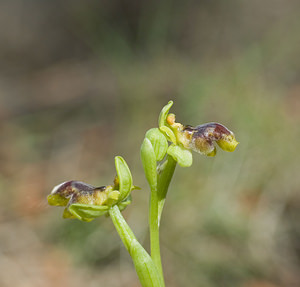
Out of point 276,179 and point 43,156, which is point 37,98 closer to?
point 43,156

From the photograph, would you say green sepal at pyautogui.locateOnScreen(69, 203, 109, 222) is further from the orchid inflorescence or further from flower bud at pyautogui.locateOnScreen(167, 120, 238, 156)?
flower bud at pyautogui.locateOnScreen(167, 120, 238, 156)

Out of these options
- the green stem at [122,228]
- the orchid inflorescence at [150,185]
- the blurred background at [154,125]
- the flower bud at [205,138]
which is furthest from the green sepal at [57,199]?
the blurred background at [154,125]

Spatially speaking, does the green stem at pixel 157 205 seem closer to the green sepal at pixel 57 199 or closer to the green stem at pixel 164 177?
the green stem at pixel 164 177

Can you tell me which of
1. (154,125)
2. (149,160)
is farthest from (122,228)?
(154,125)

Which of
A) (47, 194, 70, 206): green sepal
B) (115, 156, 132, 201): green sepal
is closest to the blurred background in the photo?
(47, 194, 70, 206): green sepal

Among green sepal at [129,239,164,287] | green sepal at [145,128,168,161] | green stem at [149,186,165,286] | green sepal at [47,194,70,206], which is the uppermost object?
green sepal at [47,194,70,206]

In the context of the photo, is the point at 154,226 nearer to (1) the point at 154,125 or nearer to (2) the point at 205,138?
(2) the point at 205,138

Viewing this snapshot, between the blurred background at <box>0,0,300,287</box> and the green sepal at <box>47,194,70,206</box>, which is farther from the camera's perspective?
the blurred background at <box>0,0,300,287</box>
